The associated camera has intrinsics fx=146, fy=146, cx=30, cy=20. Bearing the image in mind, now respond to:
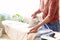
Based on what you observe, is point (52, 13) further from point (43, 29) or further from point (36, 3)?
point (36, 3)

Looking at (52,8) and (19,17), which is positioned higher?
(52,8)

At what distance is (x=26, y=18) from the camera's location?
2.35m

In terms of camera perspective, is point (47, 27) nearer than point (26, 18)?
Yes

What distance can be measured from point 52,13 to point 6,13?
1.12m

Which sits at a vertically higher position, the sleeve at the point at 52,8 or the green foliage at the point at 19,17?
the sleeve at the point at 52,8

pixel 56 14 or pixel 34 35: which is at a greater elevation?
pixel 56 14

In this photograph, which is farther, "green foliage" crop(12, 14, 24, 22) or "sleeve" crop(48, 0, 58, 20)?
"green foliage" crop(12, 14, 24, 22)

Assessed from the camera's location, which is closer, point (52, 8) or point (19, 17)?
point (52, 8)

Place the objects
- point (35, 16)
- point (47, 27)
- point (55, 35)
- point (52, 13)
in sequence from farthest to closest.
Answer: point (35, 16), point (47, 27), point (52, 13), point (55, 35)

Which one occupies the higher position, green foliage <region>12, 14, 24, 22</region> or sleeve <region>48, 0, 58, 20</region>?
sleeve <region>48, 0, 58, 20</region>

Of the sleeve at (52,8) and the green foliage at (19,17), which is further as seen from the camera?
the green foliage at (19,17)

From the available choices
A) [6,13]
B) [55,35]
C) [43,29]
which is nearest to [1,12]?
[6,13]

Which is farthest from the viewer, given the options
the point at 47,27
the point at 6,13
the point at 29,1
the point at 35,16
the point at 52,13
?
the point at 6,13

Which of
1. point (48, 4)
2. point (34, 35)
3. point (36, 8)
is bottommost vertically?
point (34, 35)
